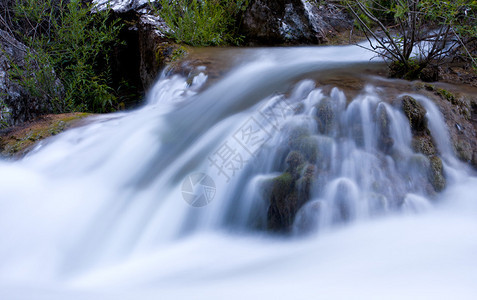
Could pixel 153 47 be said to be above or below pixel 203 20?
below

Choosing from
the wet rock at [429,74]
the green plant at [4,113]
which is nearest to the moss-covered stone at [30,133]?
the green plant at [4,113]

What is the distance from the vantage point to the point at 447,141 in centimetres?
256

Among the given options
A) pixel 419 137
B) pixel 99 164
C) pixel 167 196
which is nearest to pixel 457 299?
pixel 419 137

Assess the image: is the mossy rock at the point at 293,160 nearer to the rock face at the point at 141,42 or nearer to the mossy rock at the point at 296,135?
the mossy rock at the point at 296,135

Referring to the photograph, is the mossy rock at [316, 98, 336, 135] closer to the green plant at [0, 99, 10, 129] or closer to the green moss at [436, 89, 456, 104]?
the green moss at [436, 89, 456, 104]

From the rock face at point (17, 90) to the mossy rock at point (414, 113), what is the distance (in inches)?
163

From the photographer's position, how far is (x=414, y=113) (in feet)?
8.36

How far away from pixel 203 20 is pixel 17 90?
2.62 m

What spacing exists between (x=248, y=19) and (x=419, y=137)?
3.96m

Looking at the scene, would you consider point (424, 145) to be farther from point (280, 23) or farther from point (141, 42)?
point (141, 42)

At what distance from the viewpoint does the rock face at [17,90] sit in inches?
173

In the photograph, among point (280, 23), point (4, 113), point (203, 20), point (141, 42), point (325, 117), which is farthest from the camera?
point (280, 23)

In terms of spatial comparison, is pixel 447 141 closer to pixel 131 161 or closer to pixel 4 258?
pixel 131 161

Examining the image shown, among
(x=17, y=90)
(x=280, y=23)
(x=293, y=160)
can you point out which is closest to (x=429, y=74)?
(x=293, y=160)
